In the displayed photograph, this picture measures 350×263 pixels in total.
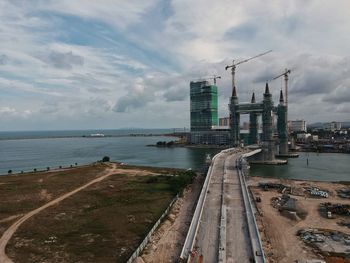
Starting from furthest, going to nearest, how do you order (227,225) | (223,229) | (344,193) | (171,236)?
(344,193), (227,225), (171,236), (223,229)

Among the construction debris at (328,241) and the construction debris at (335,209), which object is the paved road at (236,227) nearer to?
the construction debris at (328,241)

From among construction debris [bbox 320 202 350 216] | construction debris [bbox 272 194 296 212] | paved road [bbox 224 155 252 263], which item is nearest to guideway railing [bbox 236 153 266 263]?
paved road [bbox 224 155 252 263]

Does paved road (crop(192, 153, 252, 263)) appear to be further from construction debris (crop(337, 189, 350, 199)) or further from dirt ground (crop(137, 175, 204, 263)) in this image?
construction debris (crop(337, 189, 350, 199))

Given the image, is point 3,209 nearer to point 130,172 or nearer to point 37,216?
point 37,216

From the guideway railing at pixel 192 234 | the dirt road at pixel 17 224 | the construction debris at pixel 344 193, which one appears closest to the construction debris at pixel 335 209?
the construction debris at pixel 344 193

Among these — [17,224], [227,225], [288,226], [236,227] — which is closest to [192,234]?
[227,225]

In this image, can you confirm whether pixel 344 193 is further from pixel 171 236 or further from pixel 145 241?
pixel 145 241

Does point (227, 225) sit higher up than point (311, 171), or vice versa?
point (227, 225)

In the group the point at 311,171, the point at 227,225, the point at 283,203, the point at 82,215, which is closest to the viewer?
the point at 227,225
